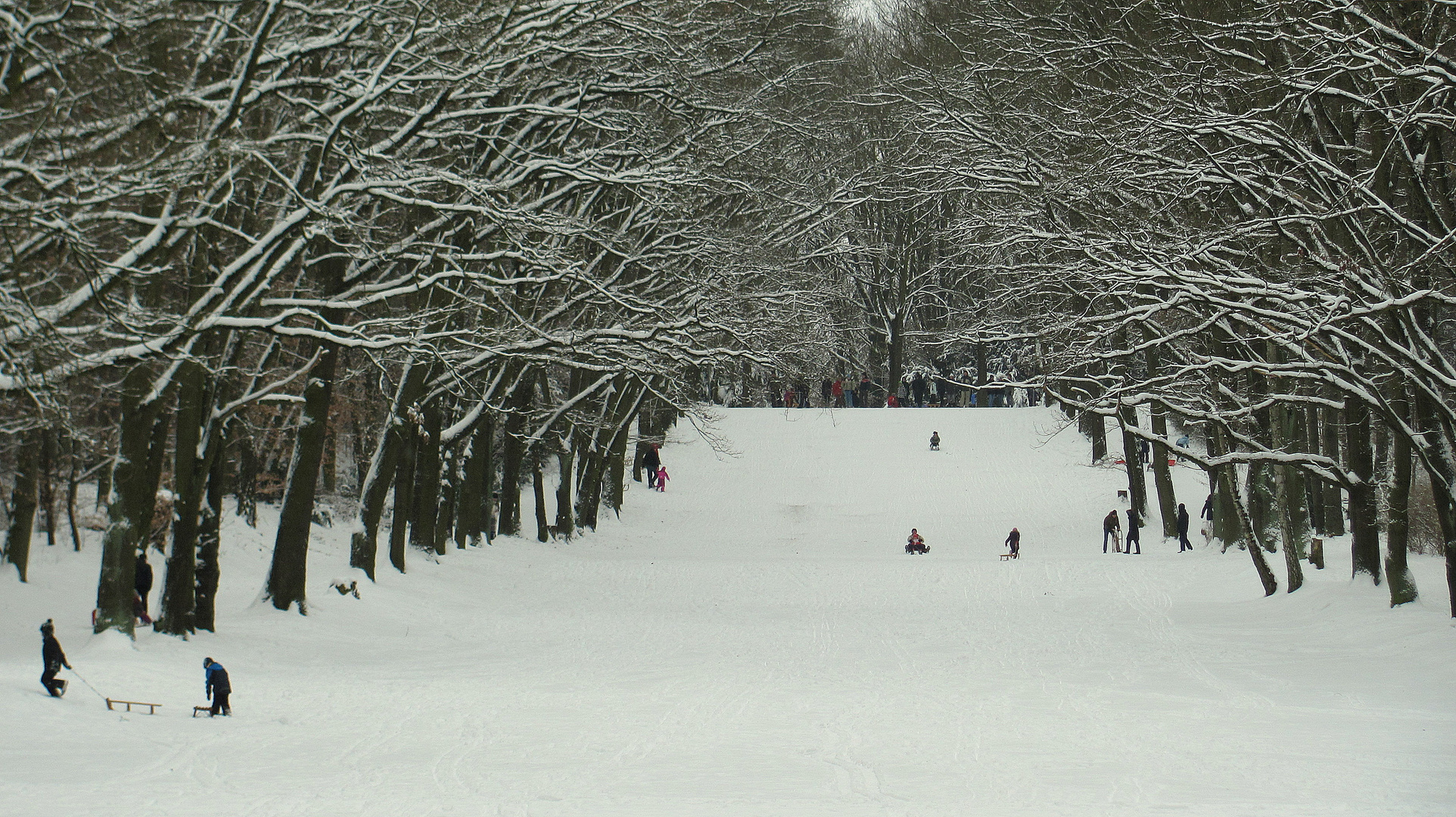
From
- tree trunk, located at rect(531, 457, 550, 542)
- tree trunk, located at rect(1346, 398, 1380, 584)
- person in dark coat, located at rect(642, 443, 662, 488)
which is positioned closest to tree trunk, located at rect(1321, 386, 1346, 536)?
tree trunk, located at rect(1346, 398, 1380, 584)

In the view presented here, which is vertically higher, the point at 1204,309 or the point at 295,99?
the point at 295,99

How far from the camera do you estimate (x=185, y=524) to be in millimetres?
16641

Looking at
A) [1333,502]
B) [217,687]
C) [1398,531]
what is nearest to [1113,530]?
[1333,502]

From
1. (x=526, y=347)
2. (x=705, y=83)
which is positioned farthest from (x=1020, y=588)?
(x=526, y=347)

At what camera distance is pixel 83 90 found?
11.4 m

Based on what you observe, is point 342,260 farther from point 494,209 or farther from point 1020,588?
point 1020,588

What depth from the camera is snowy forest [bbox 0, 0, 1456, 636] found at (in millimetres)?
12258

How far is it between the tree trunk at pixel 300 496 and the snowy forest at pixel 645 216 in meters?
0.05

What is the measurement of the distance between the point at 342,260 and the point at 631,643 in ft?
21.7

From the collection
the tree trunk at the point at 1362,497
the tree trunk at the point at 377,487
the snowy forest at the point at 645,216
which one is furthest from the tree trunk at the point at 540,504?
the tree trunk at the point at 1362,497

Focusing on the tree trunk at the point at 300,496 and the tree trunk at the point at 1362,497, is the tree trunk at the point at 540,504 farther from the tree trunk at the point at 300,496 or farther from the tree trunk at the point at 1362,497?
the tree trunk at the point at 1362,497

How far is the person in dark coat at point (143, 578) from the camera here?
712 inches

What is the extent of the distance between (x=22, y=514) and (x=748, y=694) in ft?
43.9

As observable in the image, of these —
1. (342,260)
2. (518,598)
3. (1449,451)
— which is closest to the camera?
(1449,451)
